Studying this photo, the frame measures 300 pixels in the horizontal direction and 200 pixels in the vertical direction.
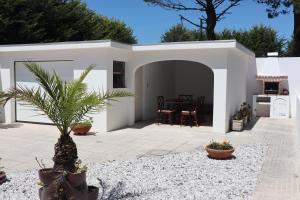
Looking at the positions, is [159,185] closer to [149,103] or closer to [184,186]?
[184,186]

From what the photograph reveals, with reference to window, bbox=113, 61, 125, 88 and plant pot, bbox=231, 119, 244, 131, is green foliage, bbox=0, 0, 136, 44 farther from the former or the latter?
plant pot, bbox=231, 119, 244, 131

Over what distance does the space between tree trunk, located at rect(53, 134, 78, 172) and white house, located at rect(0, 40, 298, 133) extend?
6.58 metres

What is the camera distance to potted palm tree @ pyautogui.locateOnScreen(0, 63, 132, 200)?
4.59 m

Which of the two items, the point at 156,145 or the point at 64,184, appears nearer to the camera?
the point at 64,184

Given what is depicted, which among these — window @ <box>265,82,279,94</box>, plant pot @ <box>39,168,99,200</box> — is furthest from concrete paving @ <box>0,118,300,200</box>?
window @ <box>265,82,279,94</box>

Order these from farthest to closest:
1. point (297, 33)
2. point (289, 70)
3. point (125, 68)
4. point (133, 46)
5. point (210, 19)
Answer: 1. point (210, 19)
2. point (297, 33)
3. point (289, 70)
4. point (125, 68)
5. point (133, 46)

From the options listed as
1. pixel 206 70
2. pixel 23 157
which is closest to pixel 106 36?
pixel 206 70

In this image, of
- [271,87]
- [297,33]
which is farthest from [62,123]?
[297,33]

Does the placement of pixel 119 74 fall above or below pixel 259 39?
below

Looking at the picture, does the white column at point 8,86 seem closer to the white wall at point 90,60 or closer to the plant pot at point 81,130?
the white wall at point 90,60

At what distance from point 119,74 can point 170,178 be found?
6.54 metres

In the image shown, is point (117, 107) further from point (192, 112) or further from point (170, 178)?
point (170, 178)

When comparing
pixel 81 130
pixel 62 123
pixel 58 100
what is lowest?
pixel 81 130

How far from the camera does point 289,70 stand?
661 inches
